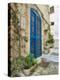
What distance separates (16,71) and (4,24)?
418 mm

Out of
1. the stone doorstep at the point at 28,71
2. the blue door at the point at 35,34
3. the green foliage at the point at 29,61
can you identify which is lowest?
the stone doorstep at the point at 28,71

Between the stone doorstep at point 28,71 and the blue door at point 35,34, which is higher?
the blue door at point 35,34

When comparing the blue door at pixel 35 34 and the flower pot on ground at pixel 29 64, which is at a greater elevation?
the blue door at pixel 35 34

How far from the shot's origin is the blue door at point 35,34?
1.84 meters

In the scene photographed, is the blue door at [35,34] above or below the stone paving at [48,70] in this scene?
above

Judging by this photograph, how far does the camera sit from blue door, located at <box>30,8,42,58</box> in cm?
184

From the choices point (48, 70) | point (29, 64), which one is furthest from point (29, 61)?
point (48, 70)

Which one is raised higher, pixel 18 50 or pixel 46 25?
pixel 46 25

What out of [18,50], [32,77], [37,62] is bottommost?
[32,77]

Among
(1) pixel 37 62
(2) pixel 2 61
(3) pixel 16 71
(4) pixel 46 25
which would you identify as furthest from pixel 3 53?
(4) pixel 46 25

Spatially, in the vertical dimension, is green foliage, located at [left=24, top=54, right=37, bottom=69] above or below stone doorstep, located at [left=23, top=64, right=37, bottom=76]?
above

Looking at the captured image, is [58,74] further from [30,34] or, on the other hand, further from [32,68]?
[30,34]

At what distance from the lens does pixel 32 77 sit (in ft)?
6.02

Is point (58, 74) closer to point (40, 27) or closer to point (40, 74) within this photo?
point (40, 74)
